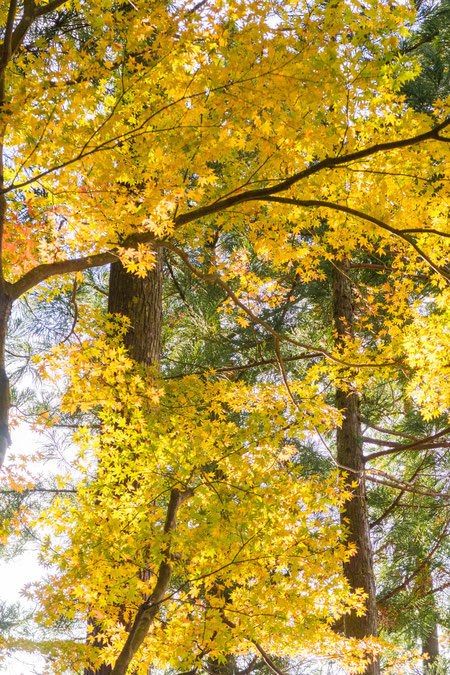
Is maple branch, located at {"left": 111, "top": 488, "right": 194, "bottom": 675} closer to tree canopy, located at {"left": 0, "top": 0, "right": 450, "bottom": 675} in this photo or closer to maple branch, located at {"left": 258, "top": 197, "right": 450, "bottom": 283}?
tree canopy, located at {"left": 0, "top": 0, "right": 450, "bottom": 675}

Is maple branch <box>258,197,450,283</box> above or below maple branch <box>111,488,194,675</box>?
above

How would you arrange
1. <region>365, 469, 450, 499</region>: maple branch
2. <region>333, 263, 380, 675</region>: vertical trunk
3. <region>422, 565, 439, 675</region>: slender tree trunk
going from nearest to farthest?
<region>333, 263, 380, 675</region>: vertical trunk
<region>365, 469, 450, 499</region>: maple branch
<region>422, 565, 439, 675</region>: slender tree trunk

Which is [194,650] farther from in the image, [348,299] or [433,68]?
[433,68]

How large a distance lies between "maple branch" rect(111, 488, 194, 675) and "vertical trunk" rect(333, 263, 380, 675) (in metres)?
2.40

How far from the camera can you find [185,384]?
386cm

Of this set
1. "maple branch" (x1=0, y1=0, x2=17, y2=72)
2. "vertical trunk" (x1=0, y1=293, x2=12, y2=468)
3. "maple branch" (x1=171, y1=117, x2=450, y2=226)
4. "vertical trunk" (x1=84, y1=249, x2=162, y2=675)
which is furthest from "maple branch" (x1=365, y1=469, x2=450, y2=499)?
"maple branch" (x1=0, y1=0, x2=17, y2=72)

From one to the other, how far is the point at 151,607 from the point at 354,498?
3.61 metres

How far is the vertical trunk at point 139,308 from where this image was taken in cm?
441

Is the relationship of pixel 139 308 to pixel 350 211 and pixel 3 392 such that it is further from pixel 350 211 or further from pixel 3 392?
pixel 350 211

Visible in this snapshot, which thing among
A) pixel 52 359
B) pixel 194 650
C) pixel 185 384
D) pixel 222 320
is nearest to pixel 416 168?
pixel 185 384

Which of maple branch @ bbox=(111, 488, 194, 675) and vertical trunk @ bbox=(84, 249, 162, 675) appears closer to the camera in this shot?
maple branch @ bbox=(111, 488, 194, 675)

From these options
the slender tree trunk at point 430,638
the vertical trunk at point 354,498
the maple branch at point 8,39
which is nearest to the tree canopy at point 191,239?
the maple branch at point 8,39

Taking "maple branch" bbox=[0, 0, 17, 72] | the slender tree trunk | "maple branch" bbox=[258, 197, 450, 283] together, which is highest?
the slender tree trunk

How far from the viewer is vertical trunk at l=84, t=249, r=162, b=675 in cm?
441
